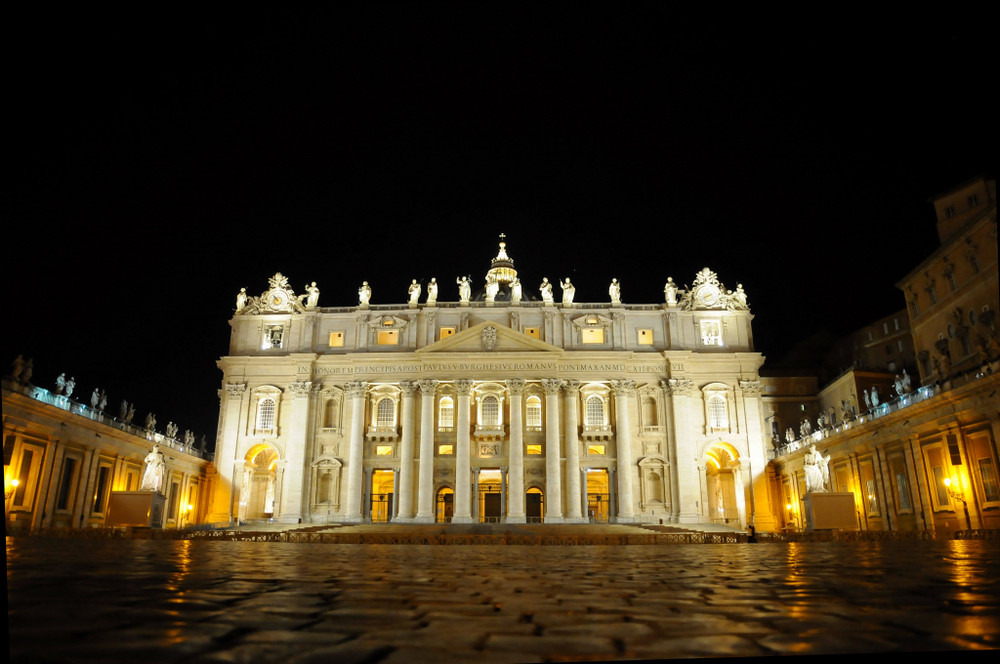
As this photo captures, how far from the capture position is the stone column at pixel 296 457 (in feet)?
172

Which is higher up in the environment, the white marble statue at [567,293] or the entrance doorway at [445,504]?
the white marble statue at [567,293]

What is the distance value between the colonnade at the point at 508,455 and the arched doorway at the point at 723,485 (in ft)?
24.8

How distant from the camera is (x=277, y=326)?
59.0 metres

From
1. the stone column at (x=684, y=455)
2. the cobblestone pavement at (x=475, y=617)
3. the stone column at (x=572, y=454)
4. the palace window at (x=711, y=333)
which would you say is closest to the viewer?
the cobblestone pavement at (x=475, y=617)

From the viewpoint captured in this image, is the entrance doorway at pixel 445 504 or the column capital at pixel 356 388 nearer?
the entrance doorway at pixel 445 504

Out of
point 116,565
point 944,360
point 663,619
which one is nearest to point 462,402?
point 944,360

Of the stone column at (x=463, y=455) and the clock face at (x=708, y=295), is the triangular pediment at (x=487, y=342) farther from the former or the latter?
the clock face at (x=708, y=295)

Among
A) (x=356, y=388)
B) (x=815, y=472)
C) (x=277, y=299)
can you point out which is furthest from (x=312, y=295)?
(x=815, y=472)

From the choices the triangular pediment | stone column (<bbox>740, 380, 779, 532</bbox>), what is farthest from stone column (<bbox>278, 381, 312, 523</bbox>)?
stone column (<bbox>740, 380, 779, 532</bbox>)

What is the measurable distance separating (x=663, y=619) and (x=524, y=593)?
5.61ft

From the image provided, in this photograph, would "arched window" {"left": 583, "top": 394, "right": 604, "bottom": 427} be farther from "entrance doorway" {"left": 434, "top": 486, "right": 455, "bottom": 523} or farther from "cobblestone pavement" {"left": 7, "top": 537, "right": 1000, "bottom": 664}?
"cobblestone pavement" {"left": 7, "top": 537, "right": 1000, "bottom": 664}

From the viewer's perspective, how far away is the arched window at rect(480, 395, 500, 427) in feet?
181

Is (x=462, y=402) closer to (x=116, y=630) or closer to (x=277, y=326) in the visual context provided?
(x=277, y=326)

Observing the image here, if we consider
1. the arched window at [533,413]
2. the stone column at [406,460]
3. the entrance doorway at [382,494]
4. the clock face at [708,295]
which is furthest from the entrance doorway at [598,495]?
the clock face at [708,295]
